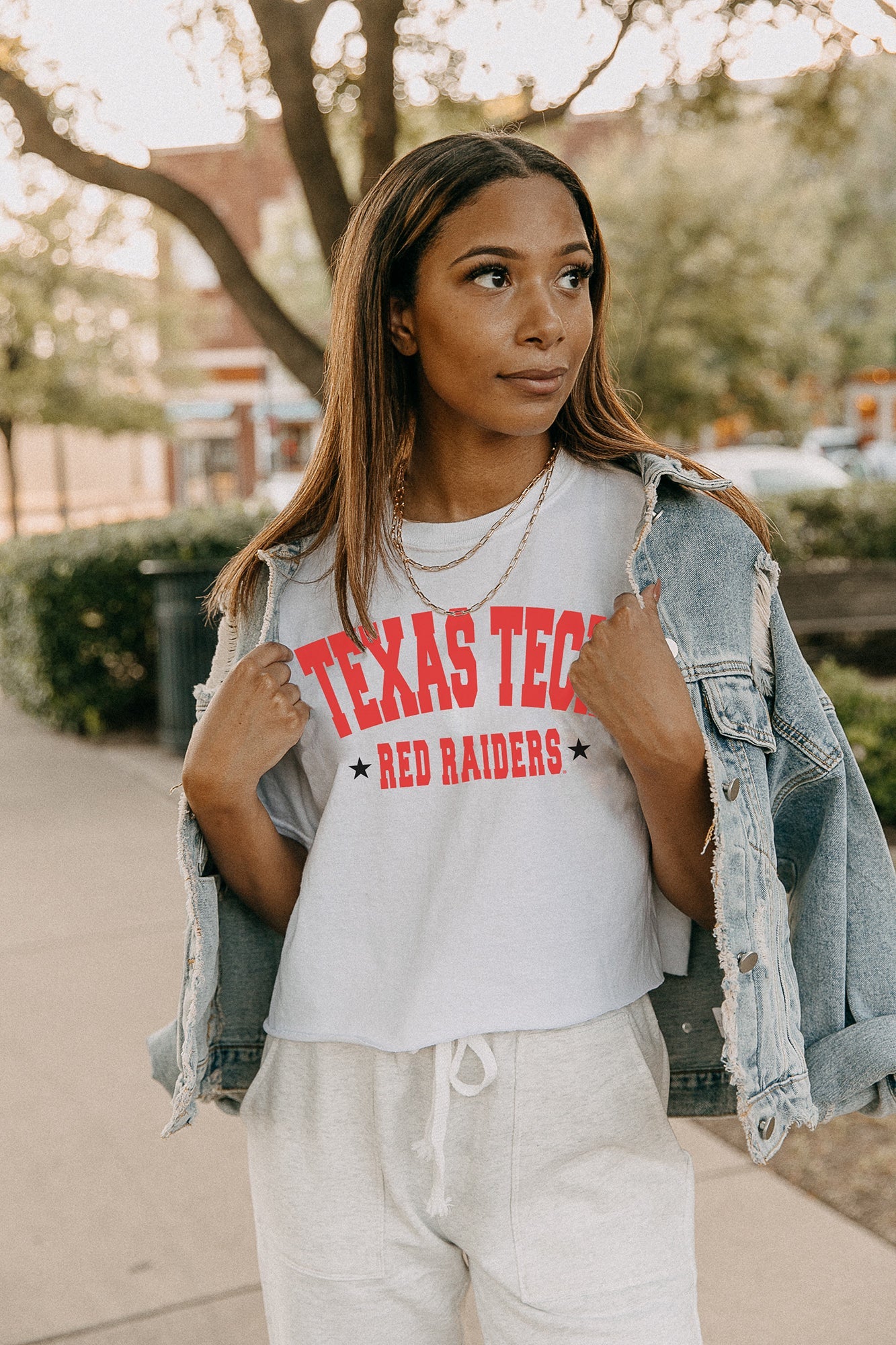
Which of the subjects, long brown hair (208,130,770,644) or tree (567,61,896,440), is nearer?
long brown hair (208,130,770,644)

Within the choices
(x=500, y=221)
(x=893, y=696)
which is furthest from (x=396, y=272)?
(x=893, y=696)

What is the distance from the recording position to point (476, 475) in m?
1.81

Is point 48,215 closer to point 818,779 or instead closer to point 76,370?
point 76,370

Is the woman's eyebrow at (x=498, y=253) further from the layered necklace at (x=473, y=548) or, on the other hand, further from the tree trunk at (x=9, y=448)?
the tree trunk at (x=9, y=448)

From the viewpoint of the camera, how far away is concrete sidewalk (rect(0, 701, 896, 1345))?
9.48 ft

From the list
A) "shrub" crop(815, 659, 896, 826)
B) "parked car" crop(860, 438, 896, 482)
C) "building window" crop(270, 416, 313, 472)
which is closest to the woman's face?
"shrub" crop(815, 659, 896, 826)

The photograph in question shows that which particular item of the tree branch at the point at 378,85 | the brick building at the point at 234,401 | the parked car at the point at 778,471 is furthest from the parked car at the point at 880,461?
the tree branch at the point at 378,85

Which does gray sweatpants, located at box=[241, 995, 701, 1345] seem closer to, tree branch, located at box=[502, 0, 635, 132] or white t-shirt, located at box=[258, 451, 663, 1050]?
white t-shirt, located at box=[258, 451, 663, 1050]

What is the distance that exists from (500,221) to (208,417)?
40.4 metres

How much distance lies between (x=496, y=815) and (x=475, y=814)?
3 centimetres

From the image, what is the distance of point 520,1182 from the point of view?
1623 mm

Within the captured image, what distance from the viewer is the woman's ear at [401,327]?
180 cm

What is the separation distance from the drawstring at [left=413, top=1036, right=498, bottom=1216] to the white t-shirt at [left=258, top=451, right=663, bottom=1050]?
2cm

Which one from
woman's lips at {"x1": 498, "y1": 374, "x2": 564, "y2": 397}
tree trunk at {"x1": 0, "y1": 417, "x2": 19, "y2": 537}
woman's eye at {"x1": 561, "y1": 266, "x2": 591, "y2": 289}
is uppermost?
woman's eye at {"x1": 561, "y1": 266, "x2": 591, "y2": 289}
